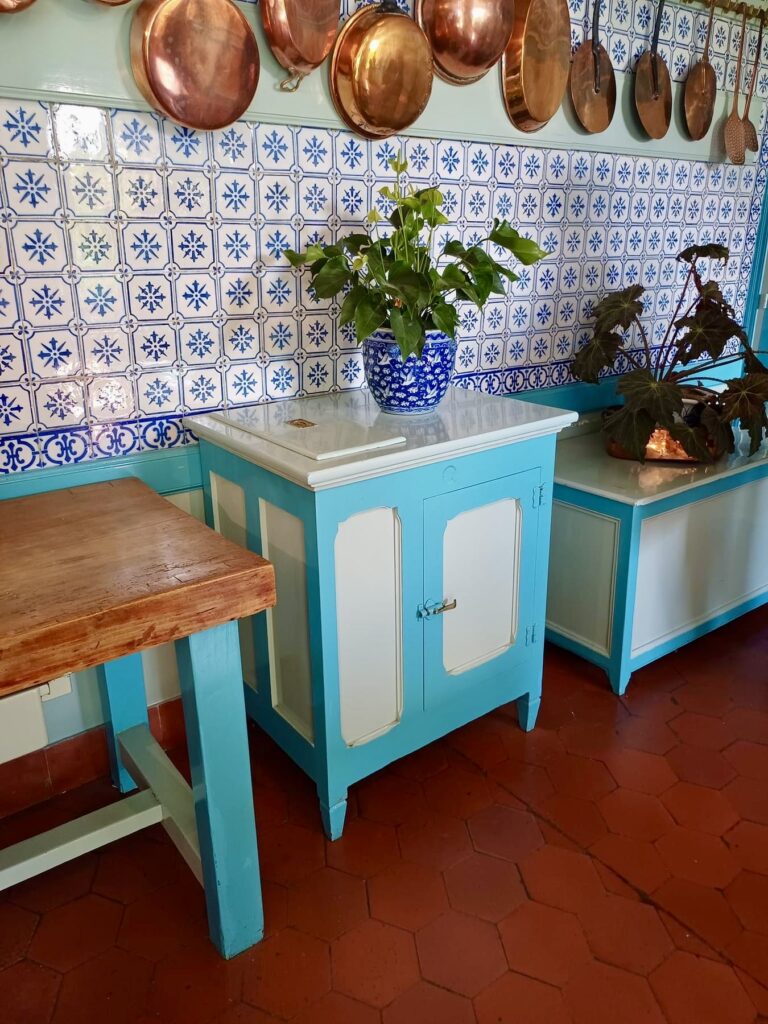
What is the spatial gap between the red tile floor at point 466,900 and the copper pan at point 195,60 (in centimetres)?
156

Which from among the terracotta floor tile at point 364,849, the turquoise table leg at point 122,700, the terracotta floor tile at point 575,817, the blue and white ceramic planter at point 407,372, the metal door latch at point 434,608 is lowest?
the terracotta floor tile at point 364,849

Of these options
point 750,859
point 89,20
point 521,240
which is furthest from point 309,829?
point 89,20

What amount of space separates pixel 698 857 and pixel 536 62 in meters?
2.12

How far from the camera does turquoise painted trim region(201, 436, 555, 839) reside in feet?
5.09

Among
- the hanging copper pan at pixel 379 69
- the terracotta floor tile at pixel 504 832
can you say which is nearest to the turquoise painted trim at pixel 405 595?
the terracotta floor tile at pixel 504 832

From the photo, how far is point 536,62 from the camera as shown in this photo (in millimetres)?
2184

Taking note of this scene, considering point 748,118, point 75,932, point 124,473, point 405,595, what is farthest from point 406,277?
point 748,118

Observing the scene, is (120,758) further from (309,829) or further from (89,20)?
(89,20)

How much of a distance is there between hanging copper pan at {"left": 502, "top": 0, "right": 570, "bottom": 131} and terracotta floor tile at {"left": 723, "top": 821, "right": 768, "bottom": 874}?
1.97 m

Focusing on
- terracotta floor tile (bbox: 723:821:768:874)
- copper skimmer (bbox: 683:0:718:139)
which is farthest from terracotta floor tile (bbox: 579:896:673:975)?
copper skimmer (bbox: 683:0:718:139)

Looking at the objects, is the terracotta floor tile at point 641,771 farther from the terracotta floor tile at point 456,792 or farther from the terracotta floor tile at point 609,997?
the terracotta floor tile at point 609,997

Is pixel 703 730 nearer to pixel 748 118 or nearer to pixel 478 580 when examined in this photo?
pixel 478 580

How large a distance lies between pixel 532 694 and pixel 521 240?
118cm

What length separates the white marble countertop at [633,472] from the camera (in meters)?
2.16
